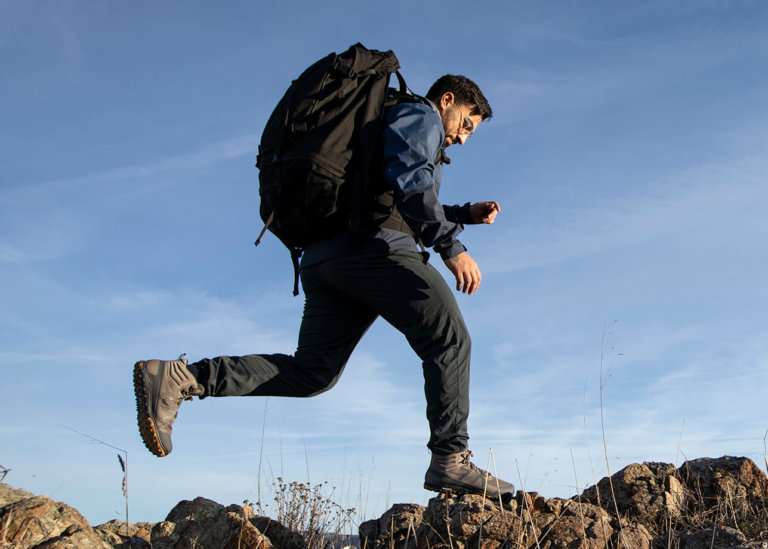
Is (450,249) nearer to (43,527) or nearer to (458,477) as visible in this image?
(458,477)

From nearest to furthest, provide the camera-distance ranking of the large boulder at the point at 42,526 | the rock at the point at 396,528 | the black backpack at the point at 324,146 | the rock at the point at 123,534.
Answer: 1. the large boulder at the point at 42,526
2. the black backpack at the point at 324,146
3. the rock at the point at 123,534
4. the rock at the point at 396,528

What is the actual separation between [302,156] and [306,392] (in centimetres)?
143

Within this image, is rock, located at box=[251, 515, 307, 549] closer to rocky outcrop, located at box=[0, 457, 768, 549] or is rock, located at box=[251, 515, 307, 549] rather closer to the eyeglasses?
rocky outcrop, located at box=[0, 457, 768, 549]

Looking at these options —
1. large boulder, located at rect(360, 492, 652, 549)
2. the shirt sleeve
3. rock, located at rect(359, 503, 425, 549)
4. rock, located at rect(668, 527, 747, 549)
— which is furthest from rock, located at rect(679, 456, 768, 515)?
the shirt sleeve

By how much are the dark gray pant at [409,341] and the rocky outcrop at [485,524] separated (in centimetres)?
49

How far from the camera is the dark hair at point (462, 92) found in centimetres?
441

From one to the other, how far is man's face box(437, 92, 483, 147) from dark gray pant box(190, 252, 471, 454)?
2.90ft

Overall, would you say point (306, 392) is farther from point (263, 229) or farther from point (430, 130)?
point (430, 130)

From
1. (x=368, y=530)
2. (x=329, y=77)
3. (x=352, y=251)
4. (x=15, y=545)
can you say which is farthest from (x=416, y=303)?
(x=15, y=545)

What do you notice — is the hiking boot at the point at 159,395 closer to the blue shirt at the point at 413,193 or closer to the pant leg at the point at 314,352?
the pant leg at the point at 314,352

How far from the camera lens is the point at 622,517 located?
4762 mm

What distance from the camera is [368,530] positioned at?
4.81 metres

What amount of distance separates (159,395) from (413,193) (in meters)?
1.76

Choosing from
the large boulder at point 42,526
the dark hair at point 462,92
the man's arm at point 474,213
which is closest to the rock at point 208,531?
the large boulder at point 42,526
